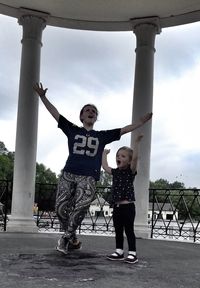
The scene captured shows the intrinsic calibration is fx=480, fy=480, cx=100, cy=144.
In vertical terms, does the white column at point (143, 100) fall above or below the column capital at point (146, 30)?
below

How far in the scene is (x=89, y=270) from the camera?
7.87m

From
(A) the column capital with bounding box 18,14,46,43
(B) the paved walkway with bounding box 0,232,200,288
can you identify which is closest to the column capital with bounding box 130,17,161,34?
(A) the column capital with bounding box 18,14,46,43

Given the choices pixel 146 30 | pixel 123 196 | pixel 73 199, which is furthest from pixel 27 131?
pixel 123 196

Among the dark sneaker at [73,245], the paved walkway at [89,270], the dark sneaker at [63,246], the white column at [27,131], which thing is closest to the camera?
the paved walkway at [89,270]

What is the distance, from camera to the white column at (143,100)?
→ 57.9ft

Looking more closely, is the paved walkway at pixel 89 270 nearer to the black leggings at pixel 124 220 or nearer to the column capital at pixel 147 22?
the black leggings at pixel 124 220

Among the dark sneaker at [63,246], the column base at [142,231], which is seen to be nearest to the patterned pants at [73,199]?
the dark sneaker at [63,246]

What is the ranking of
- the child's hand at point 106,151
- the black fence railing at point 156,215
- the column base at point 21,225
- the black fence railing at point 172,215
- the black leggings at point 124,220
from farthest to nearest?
1. the black fence railing at point 156,215
2. the black fence railing at point 172,215
3. the column base at point 21,225
4. the child's hand at point 106,151
5. the black leggings at point 124,220

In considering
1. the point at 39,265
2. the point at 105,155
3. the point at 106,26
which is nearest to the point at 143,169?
the point at 106,26

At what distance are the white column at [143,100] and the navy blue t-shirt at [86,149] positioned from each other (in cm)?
772

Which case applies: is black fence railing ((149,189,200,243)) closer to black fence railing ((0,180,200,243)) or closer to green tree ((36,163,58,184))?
black fence railing ((0,180,200,243))

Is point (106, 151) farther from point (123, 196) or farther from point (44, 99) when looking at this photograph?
point (44, 99)

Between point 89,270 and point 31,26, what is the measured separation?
12689 mm

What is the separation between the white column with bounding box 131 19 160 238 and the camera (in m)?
17.7
